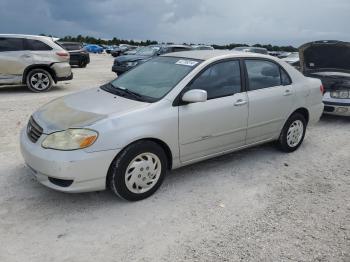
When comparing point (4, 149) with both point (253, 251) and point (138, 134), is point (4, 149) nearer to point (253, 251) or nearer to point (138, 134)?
point (138, 134)

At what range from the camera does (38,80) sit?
1062cm

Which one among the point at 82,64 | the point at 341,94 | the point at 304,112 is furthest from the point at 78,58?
the point at 304,112

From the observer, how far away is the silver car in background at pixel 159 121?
3525mm

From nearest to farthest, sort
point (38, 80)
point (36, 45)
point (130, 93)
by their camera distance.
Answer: point (130, 93)
point (36, 45)
point (38, 80)

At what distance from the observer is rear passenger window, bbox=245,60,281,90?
4883 mm

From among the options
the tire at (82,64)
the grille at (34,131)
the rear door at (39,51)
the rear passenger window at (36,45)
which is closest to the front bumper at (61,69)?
the rear door at (39,51)

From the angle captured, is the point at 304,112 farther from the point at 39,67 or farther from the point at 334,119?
the point at 39,67

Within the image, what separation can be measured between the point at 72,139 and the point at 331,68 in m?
6.94

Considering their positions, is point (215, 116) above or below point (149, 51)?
below

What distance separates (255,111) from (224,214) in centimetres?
168

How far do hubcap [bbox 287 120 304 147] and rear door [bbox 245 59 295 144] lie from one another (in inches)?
11.2

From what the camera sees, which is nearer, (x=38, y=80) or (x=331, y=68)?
(x=331, y=68)

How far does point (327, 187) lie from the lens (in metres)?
4.46

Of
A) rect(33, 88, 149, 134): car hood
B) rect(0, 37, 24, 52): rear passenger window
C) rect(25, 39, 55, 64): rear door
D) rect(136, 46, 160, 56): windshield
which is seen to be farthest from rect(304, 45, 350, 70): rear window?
rect(136, 46, 160, 56): windshield
